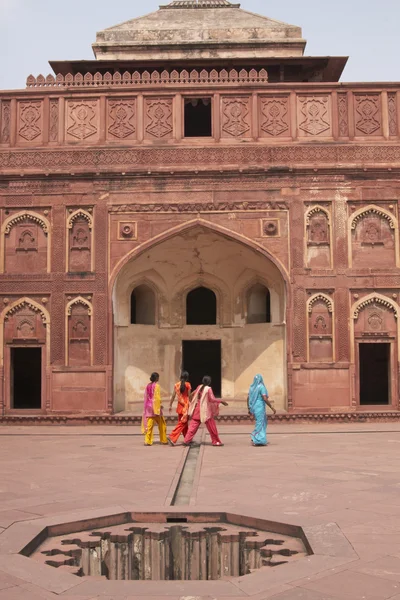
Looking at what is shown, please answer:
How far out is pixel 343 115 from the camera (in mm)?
14727

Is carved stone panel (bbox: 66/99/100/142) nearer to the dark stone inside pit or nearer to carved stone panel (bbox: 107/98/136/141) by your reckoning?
carved stone panel (bbox: 107/98/136/141)

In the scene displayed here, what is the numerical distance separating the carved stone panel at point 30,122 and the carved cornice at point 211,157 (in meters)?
0.42

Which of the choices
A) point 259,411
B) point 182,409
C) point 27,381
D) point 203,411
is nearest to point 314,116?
point 259,411

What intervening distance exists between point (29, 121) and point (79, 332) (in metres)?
4.65

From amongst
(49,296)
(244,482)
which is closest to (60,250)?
(49,296)

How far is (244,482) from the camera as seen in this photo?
6906 millimetres

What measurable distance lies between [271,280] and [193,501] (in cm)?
1004

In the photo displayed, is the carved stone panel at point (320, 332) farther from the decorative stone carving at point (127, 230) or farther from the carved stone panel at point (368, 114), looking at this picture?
the decorative stone carving at point (127, 230)

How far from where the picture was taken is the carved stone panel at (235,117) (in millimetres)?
14734

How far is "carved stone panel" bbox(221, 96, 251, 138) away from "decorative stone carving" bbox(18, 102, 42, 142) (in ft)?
12.8

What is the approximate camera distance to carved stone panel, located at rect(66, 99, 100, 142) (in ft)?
48.5

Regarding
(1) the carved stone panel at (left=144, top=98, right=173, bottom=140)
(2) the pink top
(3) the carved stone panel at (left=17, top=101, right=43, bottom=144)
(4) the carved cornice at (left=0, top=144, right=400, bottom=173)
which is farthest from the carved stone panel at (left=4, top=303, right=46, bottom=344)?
(2) the pink top

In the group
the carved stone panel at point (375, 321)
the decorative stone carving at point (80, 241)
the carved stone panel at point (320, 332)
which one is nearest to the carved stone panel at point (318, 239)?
the carved stone panel at point (320, 332)

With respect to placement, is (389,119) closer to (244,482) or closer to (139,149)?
(139,149)
